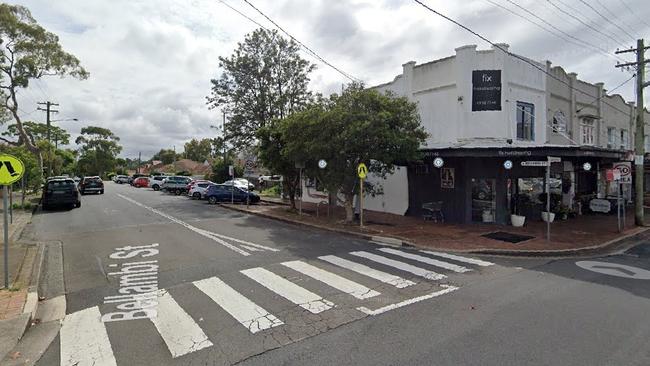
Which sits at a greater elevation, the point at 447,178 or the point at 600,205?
the point at 447,178

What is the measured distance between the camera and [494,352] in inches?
183

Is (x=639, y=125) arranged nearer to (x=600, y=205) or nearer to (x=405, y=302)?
(x=600, y=205)

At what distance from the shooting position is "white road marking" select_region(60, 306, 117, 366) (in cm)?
448

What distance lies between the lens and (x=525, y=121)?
17844 mm

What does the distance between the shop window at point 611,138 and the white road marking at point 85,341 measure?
2946 centimetres

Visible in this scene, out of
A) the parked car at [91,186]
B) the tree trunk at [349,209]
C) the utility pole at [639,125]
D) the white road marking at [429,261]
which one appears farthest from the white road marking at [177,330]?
the parked car at [91,186]

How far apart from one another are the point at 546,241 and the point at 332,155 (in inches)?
312

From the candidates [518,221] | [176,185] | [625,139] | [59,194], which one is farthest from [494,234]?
[176,185]

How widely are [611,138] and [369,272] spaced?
25091 mm

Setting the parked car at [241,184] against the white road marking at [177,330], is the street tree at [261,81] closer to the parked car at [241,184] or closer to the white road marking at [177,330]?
the parked car at [241,184]

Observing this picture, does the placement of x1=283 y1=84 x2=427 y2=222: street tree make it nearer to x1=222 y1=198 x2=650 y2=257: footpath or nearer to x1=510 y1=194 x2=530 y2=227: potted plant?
x1=222 y1=198 x2=650 y2=257: footpath

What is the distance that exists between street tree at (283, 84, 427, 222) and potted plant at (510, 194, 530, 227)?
5.02 metres

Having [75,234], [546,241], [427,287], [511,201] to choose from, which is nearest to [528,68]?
[511,201]

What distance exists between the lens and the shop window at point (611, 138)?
25.0 metres
